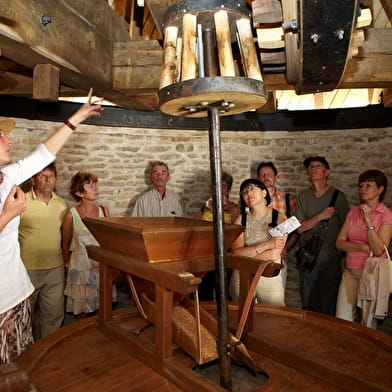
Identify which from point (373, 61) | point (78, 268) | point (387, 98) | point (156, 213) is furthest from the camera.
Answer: point (156, 213)

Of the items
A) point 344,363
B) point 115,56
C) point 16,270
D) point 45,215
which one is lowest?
point 344,363

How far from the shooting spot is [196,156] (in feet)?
19.6

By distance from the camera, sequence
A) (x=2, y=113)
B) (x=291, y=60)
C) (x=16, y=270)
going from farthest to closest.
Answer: (x=2, y=113) < (x=16, y=270) < (x=291, y=60)

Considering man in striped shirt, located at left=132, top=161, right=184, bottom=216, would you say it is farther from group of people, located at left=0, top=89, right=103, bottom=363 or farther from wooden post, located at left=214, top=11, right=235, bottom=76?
wooden post, located at left=214, top=11, right=235, bottom=76

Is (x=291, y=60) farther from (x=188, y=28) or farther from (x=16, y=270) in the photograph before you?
(x=16, y=270)

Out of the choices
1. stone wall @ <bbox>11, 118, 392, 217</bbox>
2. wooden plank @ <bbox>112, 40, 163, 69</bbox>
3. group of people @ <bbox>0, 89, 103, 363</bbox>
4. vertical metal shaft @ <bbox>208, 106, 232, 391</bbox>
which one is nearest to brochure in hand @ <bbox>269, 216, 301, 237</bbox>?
vertical metal shaft @ <bbox>208, 106, 232, 391</bbox>

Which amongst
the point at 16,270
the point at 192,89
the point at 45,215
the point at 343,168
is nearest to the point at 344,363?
the point at 192,89

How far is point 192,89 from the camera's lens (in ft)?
5.22

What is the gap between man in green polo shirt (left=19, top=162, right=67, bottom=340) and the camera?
13.1ft

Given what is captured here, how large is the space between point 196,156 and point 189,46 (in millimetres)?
4327

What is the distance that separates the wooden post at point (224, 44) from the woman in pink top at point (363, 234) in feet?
8.38

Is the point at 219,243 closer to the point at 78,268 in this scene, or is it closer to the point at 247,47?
the point at 247,47

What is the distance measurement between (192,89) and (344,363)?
1.61 metres

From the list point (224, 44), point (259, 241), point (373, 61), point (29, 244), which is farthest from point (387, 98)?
point (29, 244)
